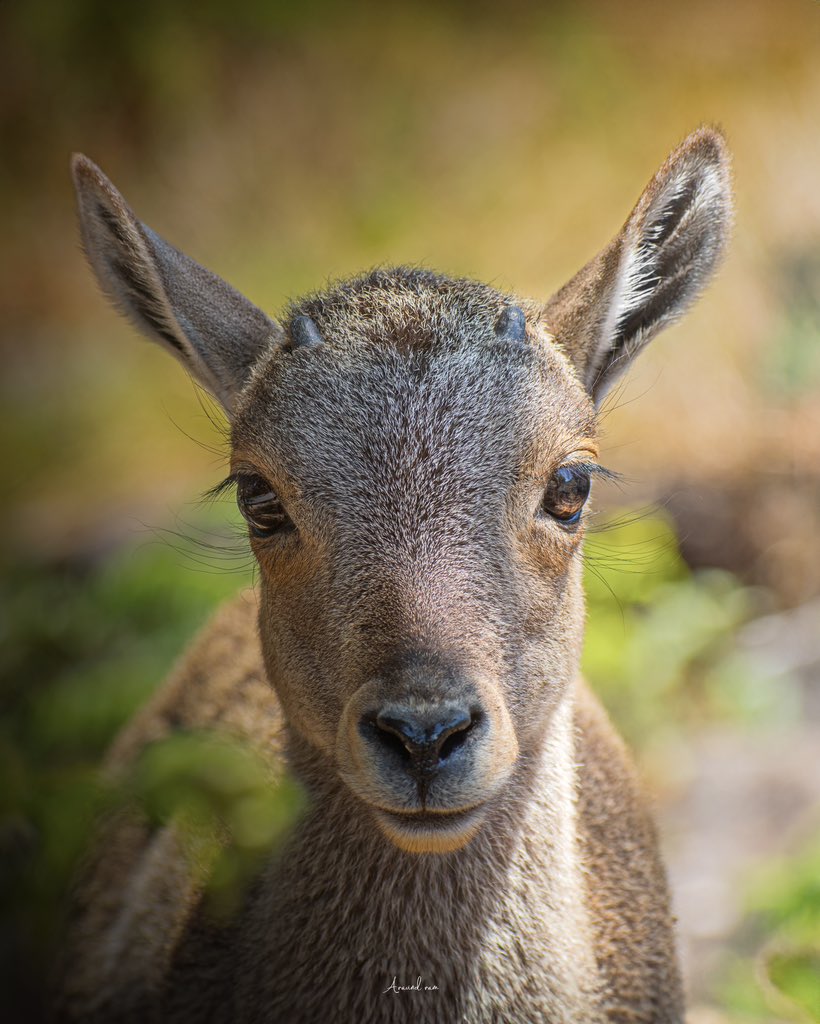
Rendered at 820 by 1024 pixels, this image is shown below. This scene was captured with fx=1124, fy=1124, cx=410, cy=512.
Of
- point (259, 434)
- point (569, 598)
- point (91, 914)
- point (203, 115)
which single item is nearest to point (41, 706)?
point (91, 914)

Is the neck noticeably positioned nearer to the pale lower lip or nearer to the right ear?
the pale lower lip

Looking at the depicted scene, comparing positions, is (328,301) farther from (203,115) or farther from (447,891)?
(203,115)

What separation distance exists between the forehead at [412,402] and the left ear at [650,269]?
0.26 meters

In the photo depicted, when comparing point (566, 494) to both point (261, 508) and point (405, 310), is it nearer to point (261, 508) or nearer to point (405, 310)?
point (405, 310)

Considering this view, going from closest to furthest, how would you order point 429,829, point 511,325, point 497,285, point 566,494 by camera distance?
point 429,829 < point 566,494 < point 511,325 < point 497,285

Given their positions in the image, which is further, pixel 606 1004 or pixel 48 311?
pixel 48 311

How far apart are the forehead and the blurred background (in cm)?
179

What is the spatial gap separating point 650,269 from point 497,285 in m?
4.58

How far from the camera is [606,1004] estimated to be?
4.24 metres

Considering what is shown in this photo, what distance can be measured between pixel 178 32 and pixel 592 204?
6318 millimetres

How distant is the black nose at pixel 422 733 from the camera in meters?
3.27

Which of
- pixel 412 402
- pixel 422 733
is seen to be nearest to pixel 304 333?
pixel 412 402

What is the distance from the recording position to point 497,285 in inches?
359

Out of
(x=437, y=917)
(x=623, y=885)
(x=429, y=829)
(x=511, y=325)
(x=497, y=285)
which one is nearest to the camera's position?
(x=429, y=829)
